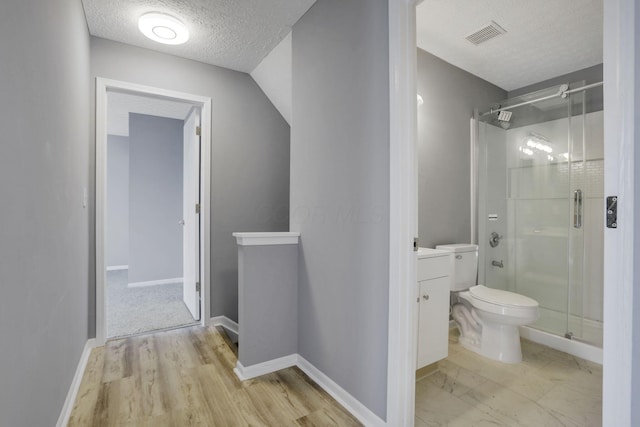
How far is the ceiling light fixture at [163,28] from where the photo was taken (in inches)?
80.9

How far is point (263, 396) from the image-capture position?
1708mm

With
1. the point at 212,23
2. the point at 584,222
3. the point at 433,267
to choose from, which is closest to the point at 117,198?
the point at 212,23

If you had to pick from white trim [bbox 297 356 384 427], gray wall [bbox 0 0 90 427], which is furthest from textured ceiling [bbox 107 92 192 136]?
white trim [bbox 297 356 384 427]

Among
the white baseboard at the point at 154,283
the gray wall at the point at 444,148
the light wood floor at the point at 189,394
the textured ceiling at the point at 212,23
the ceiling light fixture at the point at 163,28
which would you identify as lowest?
the light wood floor at the point at 189,394

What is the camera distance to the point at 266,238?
196cm

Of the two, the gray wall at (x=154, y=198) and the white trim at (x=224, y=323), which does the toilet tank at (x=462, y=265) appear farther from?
the gray wall at (x=154, y=198)

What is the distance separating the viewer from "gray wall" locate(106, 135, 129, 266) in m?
5.33

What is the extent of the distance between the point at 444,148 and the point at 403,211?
63.8 inches

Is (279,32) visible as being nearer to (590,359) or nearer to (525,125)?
(525,125)

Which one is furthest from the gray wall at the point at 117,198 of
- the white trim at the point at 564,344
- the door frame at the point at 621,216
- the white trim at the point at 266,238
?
the door frame at the point at 621,216

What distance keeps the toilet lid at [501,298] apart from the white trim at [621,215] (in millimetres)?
1431

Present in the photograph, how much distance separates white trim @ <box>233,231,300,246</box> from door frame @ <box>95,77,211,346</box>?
1.01 m

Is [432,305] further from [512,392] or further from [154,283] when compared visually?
[154,283]

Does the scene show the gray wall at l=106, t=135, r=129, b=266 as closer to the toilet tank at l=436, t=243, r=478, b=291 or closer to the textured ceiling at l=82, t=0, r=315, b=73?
the textured ceiling at l=82, t=0, r=315, b=73
